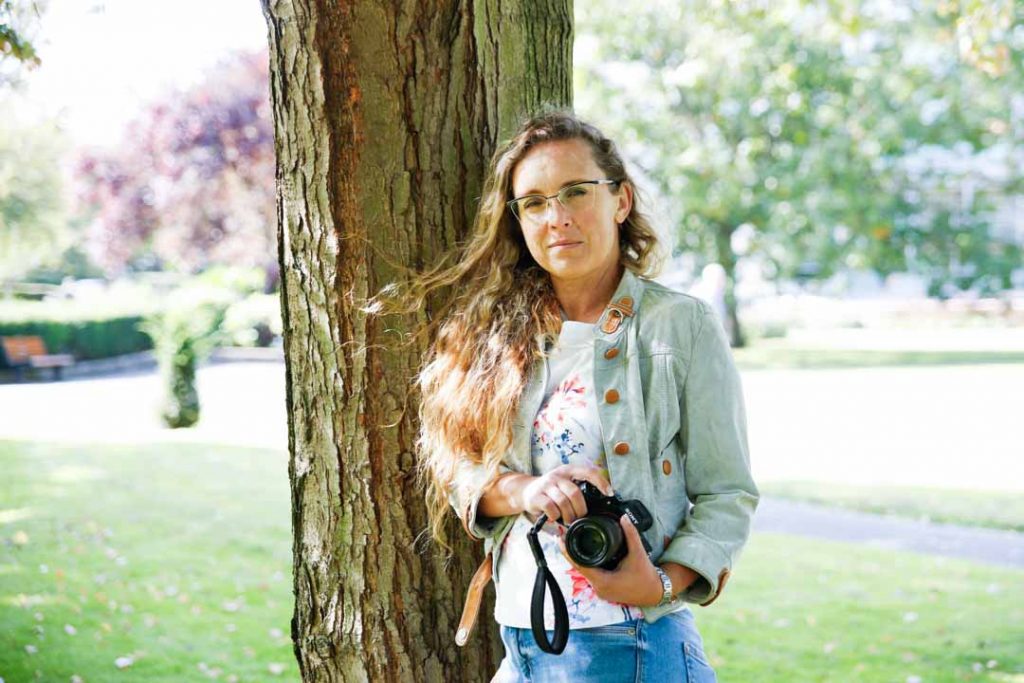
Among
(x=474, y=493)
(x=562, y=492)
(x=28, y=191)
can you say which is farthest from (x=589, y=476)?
(x=28, y=191)

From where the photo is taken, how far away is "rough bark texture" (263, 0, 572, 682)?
8.39 ft

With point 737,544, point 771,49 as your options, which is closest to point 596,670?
point 737,544

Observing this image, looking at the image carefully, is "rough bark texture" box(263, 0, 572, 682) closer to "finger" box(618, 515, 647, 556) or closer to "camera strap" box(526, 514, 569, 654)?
"camera strap" box(526, 514, 569, 654)

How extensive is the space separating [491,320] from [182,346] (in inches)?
452

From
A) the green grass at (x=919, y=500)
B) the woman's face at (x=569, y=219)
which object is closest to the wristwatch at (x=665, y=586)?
the woman's face at (x=569, y=219)

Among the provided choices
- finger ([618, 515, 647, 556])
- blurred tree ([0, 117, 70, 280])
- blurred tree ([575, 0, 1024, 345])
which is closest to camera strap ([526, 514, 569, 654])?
finger ([618, 515, 647, 556])

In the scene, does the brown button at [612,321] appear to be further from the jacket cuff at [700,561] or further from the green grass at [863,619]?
the green grass at [863,619]

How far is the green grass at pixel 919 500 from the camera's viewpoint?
8.73m

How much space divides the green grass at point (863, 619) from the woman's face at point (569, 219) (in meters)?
A: 3.59

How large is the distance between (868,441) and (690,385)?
11148 millimetres

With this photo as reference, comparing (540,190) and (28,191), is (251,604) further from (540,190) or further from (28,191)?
(28,191)

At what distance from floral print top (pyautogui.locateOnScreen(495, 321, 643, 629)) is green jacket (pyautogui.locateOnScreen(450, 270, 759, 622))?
1.7 inches

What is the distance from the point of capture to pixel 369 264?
102 inches

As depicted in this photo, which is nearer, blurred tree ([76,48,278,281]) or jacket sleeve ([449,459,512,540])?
jacket sleeve ([449,459,512,540])
